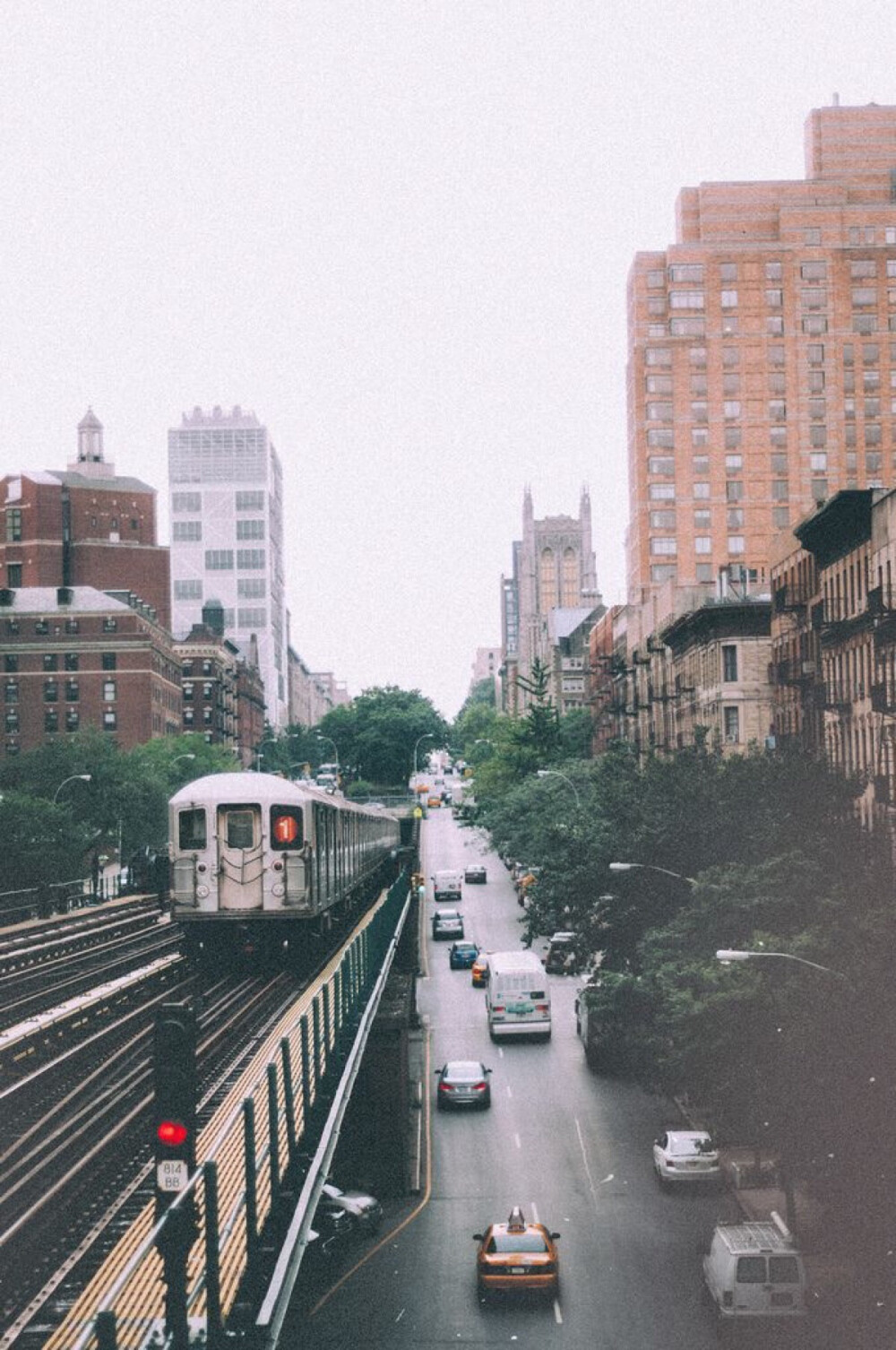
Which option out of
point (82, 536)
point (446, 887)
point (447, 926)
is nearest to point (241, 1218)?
point (447, 926)

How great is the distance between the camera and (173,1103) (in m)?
10.9

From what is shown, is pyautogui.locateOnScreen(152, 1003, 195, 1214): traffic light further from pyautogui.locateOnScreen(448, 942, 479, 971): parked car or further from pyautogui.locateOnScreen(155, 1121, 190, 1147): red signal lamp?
pyautogui.locateOnScreen(448, 942, 479, 971): parked car

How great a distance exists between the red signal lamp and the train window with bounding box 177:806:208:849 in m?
19.8

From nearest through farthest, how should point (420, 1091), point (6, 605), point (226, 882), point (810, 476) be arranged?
point (226, 882), point (420, 1091), point (810, 476), point (6, 605)

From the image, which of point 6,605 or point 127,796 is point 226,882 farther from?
point 6,605

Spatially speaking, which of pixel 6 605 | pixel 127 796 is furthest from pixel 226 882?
pixel 6 605

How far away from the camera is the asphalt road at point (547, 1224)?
30.6m

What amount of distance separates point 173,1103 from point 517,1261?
2331 centimetres

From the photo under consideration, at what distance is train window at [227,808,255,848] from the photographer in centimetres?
3042

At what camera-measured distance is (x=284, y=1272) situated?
43.7ft

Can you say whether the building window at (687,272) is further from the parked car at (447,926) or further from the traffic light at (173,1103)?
the traffic light at (173,1103)

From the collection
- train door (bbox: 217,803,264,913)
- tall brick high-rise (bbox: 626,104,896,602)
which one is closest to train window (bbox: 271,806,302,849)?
train door (bbox: 217,803,264,913)

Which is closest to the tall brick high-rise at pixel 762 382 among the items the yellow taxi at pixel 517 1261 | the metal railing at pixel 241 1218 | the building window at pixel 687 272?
the building window at pixel 687 272

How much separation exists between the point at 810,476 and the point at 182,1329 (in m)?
95.5
